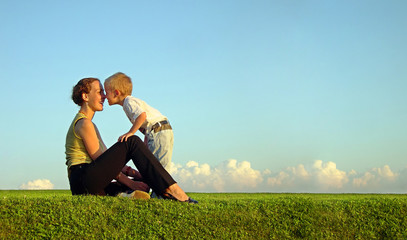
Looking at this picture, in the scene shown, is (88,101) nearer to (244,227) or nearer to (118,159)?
(118,159)

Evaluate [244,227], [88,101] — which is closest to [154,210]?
[244,227]

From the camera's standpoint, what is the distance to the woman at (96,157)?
5.81m

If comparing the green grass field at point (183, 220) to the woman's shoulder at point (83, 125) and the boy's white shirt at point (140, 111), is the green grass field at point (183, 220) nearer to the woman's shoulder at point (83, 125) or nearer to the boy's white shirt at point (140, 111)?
the woman's shoulder at point (83, 125)

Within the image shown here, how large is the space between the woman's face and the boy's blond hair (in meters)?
0.40

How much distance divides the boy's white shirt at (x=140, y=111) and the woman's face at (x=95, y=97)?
1.39ft

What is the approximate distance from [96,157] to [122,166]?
483mm

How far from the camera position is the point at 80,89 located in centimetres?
632

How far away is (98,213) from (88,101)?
1.71 metres

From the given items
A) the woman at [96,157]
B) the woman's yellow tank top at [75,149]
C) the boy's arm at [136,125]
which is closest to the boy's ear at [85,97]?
the woman at [96,157]

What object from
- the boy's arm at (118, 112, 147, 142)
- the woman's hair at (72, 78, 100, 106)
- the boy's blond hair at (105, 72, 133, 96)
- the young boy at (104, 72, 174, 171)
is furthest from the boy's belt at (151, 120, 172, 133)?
the woman's hair at (72, 78, 100, 106)

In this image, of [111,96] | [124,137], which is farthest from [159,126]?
[124,137]

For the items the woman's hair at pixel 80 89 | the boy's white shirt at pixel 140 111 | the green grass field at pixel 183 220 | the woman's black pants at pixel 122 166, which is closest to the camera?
the green grass field at pixel 183 220

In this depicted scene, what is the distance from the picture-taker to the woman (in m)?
5.81

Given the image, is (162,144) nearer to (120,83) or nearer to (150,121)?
(150,121)
